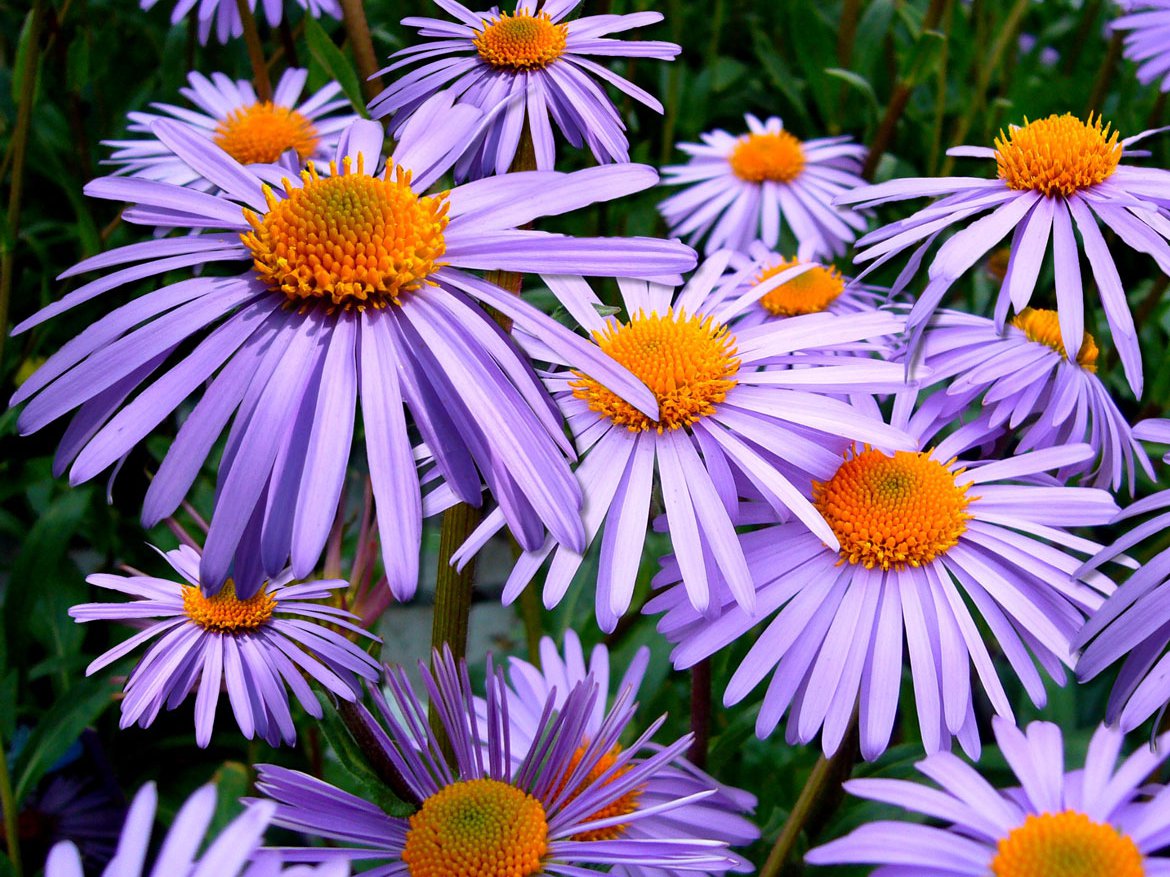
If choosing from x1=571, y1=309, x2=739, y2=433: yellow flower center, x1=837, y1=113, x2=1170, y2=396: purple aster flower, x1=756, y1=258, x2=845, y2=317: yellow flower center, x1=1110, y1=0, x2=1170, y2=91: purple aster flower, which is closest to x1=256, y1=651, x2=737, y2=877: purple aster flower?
x1=571, y1=309, x2=739, y2=433: yellow flower center

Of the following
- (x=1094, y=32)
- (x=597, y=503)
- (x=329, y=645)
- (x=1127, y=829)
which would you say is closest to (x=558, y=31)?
(x=597, y=503)

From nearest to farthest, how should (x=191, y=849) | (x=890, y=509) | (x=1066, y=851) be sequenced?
(x=191, y=849), (x=1066, y=851), (x=890, y=509)

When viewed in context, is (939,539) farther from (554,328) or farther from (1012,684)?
(1012,684)

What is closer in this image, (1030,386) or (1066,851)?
(1066,851)

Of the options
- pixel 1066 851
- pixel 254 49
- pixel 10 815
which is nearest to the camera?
pixel 1066 851

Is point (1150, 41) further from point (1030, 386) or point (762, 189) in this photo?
point (1030, 386)

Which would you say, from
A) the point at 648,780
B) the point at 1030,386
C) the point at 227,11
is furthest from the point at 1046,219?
the point at 227,11

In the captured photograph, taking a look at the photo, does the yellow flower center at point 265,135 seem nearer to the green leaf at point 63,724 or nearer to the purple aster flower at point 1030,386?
the green leaf at point 63,724
